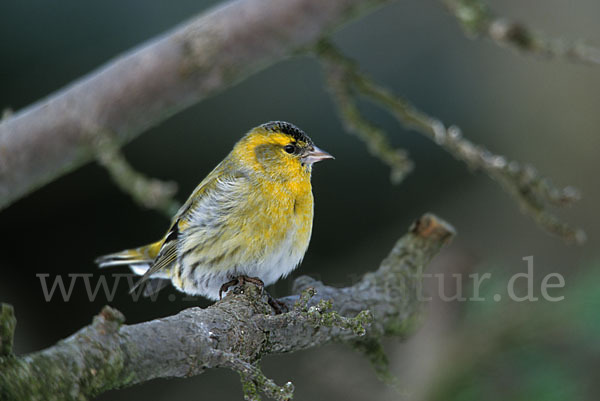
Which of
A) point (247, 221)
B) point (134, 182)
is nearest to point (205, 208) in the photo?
point (247, 221)

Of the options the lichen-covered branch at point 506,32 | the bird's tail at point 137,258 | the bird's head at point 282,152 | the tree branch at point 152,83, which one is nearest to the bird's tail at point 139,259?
the bird's tail at point 137,258

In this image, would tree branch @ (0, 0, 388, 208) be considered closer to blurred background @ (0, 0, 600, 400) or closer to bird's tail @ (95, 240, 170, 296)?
bird's tail @ (95, 240, 170, 296)

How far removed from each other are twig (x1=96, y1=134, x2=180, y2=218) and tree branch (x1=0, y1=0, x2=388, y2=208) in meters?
0.06

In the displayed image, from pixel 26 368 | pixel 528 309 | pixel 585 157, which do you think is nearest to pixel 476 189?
pixel 585 157

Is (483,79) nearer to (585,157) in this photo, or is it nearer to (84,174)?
(585,157)

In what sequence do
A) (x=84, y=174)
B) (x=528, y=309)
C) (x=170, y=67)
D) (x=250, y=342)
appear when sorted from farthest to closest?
1. (x=84, y=174)
2. (x=170, y=67)
3. (x=528, y=309)
4. (x=250, y=342)

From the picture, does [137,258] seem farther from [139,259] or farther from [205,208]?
[205,208]

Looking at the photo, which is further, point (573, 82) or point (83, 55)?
point (573, 82)

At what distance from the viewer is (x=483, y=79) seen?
14.3 feet

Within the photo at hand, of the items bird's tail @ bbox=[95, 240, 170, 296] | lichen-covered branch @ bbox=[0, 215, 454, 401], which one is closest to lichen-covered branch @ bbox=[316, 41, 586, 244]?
lichen-covered branch @ bbox=[0, 215, 454, 401]

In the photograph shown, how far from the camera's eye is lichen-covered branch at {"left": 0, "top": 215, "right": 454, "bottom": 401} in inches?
46.7

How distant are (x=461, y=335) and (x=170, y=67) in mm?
1275

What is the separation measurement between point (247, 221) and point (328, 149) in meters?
1.67

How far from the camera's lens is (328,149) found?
A: 412 centimetres
